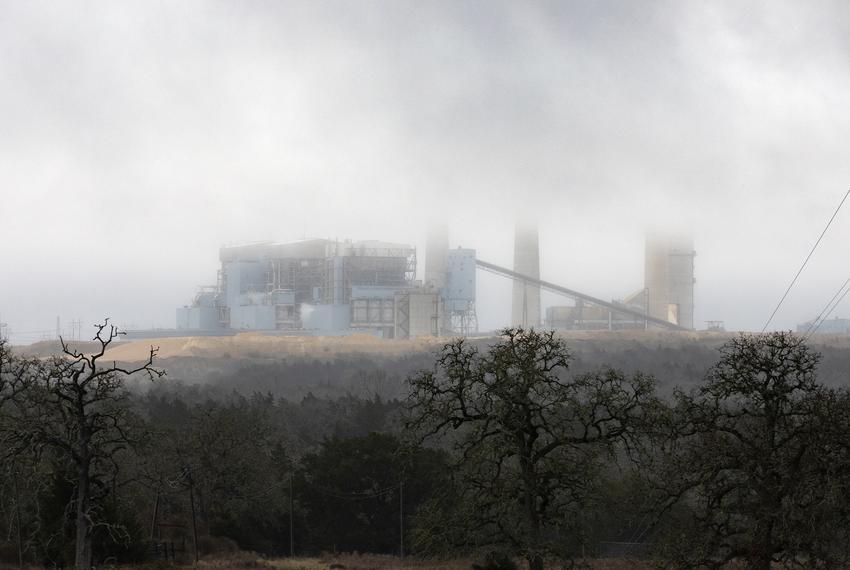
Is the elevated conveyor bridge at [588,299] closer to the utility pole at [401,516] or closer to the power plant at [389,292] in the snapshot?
the power plant at [389,292]

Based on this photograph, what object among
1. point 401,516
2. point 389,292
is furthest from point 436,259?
point 401,516

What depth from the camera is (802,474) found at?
88.8 ft

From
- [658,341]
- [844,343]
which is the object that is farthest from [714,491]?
[844,343]

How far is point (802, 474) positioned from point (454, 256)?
118 m

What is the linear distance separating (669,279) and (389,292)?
45.3m

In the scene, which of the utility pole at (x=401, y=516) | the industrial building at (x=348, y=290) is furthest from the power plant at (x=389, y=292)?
the utility pole at (x=401, y=516)

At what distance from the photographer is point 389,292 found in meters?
140

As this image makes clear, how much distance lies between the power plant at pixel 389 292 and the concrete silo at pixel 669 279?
144mm

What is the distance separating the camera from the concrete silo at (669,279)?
16162cm

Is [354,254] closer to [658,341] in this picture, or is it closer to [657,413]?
[658,341]

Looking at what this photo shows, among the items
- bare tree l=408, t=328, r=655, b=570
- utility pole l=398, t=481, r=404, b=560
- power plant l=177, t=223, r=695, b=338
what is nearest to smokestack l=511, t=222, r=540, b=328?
power plant l=177, t=223, r=695, b=338

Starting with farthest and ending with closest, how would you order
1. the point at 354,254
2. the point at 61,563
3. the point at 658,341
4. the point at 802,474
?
the point at 658,341
the point at 354,254
the point at 61,563
the point at 802,474

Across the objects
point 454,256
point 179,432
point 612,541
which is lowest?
point 612,541

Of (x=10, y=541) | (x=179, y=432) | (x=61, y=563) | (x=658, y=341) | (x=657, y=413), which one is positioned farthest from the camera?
(x=658, y=341)
